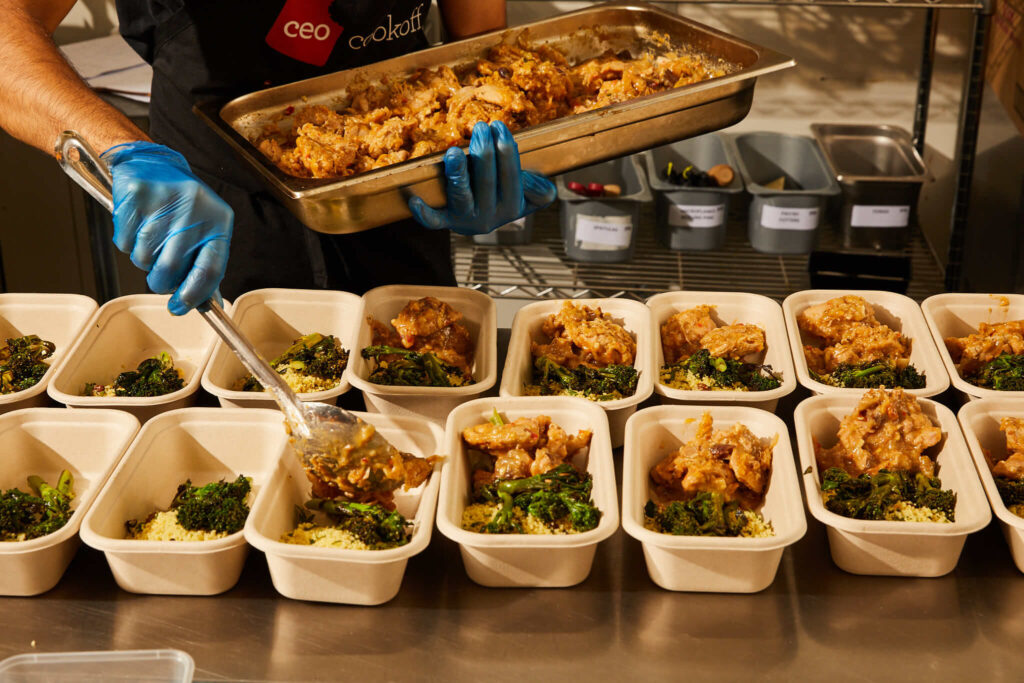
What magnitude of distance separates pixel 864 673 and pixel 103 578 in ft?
4.35

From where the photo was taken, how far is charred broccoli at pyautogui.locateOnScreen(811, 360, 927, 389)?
214 cm

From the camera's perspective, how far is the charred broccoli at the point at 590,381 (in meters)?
2.13

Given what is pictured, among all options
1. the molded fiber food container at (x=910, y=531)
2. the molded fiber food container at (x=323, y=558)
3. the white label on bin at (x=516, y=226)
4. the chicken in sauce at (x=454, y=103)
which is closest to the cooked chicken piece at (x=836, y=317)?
the molded fiber food container at (x=910, y=531)

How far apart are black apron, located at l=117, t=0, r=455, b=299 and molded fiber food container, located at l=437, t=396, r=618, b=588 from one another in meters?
1.05

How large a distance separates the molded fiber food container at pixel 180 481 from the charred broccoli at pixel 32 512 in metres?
0.12

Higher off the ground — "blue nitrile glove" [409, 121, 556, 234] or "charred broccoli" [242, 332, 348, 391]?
"blue nitrile glove" [409, 121, 556, 234]

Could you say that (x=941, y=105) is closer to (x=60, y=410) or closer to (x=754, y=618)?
(x=754, y=618)

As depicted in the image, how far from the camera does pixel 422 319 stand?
7.54 ft

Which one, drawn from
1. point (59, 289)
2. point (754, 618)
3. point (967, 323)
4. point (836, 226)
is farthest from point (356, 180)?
point (59, 289)

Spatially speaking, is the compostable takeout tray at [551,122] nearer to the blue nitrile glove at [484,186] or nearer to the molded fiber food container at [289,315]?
the blue nitrile glove at [484,186]

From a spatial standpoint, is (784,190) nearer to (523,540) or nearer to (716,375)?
(716,375)

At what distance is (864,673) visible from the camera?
154cm

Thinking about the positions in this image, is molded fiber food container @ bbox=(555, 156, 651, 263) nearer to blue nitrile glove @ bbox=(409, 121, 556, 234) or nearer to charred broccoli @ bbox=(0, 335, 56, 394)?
blue nitrile glove @ bbox=(409, 121, 556, 234)

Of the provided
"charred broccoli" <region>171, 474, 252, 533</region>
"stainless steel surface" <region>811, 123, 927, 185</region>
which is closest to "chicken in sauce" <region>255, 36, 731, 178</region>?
"charred broccoli" <region>171, 474, 252, 533</region>
